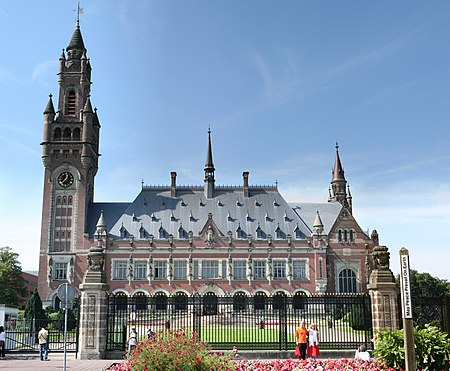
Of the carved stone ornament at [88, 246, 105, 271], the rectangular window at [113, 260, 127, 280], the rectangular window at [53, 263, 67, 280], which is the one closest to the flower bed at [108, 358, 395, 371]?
the carved stone ornament at [88, 246, 105, 271]

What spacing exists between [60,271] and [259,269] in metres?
25.8

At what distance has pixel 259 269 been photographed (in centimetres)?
6694

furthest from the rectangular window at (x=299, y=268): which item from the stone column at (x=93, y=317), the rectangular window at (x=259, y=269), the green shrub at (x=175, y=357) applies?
the green shrub at (x=175, y=357)

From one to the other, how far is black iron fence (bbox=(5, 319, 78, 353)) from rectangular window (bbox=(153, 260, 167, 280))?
67.6ft

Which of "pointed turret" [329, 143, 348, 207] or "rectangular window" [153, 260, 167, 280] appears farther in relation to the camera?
"pointed turret" [329, 143, 348, 207]

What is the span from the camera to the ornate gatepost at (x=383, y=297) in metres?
22.1

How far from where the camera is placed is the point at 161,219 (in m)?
70.1

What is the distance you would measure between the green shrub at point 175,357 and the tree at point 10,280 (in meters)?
66.8

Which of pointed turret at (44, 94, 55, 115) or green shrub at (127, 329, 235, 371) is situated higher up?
pointed turret at (44, 94, 55, 115)

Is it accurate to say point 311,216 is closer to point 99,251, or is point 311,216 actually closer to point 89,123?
point 89,123

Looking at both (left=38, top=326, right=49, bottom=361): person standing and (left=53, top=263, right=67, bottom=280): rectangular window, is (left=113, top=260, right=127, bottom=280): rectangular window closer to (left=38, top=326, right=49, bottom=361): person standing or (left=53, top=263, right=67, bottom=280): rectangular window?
(left=53, top=263, right=67, bottom=280): rectangular window

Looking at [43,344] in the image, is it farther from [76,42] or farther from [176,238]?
[76,42]

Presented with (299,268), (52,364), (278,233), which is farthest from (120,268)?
(52,364)

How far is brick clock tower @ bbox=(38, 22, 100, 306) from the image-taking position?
218 feet
